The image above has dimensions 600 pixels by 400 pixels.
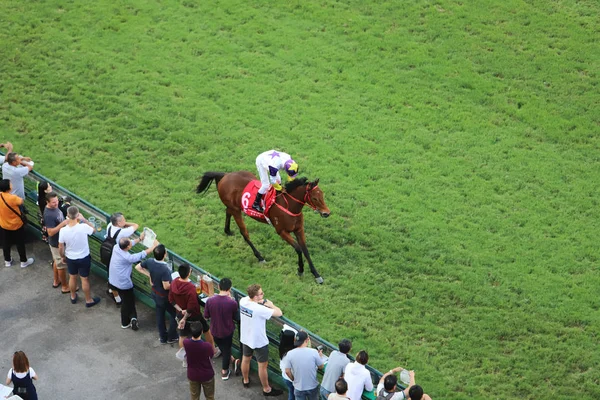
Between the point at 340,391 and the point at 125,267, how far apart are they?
13.5 feet

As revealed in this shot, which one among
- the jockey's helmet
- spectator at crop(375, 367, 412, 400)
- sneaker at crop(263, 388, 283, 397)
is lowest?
sneaker at crop(263, 388, 283, 397)

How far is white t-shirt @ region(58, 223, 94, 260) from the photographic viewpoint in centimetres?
1298

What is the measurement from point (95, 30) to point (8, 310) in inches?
370

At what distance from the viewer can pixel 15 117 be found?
1873 centimetres

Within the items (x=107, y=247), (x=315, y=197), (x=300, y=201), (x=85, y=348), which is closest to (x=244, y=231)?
(x=300, y=201)

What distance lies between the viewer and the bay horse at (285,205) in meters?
14.4

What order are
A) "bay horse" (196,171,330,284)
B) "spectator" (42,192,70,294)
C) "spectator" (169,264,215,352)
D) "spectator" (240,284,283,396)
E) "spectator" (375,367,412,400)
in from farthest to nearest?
1. "bay horse" (196,171,330,284)
2. "spectator" (42,192,70,294)
3. "spectator" (169,264,215,352)
4. "spectator" (240,284,283,396)
5. "spectator" (375,367,412,400)

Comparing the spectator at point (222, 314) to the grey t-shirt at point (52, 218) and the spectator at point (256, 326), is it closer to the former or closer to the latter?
the spectator at point (256, 326)

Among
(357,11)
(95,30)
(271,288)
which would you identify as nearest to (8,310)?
(271,288)

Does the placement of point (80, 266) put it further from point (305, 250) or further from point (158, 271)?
point (305, 250)

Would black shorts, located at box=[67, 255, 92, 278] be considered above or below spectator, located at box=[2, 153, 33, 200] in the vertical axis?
below

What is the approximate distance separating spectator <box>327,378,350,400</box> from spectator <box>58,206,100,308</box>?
187 inches

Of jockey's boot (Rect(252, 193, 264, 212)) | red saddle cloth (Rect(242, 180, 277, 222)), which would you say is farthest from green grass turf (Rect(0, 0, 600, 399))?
jockey's boot (Rect(252, 193, 264, 212))

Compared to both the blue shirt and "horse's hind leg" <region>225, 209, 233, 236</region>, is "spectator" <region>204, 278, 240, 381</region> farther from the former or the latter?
"horse's hind leg" <region>225, 209, 233, 236</region>
